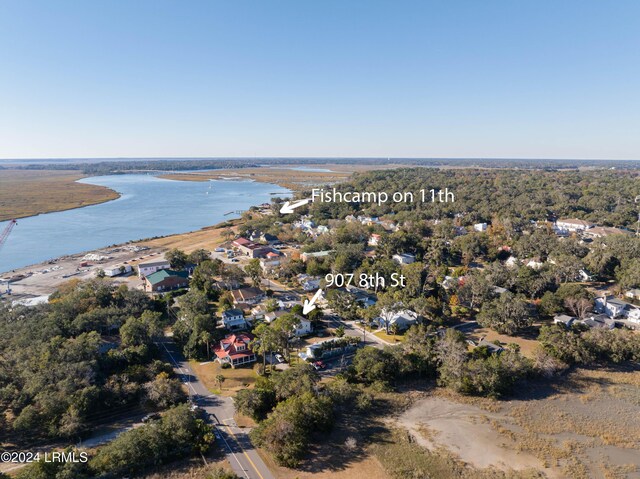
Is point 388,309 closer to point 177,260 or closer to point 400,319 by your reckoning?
point 400,319

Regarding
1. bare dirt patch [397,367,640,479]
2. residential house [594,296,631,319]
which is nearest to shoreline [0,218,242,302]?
bare dirt patch [397,367,640,479]

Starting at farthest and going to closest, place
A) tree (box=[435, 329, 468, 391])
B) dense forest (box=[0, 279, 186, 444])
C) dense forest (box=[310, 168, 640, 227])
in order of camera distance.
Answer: dense forest (box=[310, 168, 640, 227]) → tree (box=[435, 329, 468, 391]) → dense forest (box=[0, 279, 186, 444])

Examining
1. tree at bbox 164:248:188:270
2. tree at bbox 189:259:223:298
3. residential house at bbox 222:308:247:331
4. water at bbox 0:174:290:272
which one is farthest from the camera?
water at bbox 0:174:290:272

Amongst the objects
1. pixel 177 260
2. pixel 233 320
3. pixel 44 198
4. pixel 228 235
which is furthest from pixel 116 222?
pixel 233 320

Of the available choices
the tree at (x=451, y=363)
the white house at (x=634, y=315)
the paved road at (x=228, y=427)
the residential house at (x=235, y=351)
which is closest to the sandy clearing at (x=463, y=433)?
the tree at (x=451, y=363)

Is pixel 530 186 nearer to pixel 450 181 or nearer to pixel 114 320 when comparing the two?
pixel 450 181

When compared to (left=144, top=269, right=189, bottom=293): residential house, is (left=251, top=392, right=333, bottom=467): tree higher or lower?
lower

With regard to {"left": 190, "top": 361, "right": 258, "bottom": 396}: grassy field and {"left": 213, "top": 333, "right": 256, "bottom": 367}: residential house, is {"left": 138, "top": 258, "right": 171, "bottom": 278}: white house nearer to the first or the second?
{"left": 213, "top": 333, "right": 256, "bottom": 367}: residential house

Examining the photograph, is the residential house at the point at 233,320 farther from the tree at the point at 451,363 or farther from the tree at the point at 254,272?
the tree at the point at 451,363

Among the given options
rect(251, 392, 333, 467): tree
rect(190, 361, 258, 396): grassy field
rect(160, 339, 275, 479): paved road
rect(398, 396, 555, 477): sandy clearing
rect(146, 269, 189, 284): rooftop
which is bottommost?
rect(398, 396, 555, 477): sandy clearing
